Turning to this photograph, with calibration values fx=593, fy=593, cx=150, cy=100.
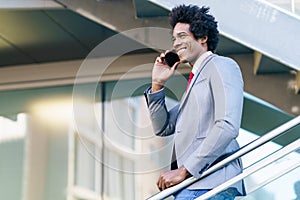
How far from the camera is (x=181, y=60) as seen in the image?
2.03m

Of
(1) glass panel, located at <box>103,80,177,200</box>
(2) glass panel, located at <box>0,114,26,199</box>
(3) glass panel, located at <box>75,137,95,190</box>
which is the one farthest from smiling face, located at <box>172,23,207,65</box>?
(2) glass panel, located at <box>0,114,26,199</box>

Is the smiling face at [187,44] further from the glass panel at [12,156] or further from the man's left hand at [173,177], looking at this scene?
the glass panel at [12,156]

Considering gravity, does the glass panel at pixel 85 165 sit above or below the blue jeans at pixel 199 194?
above

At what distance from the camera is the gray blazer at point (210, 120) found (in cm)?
178

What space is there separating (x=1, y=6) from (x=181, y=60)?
196 cm

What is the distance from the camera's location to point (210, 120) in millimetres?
1863

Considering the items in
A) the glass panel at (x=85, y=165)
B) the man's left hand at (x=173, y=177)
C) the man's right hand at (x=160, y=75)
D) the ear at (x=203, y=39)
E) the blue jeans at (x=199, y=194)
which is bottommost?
the blue jeans at (x=199, y=194)

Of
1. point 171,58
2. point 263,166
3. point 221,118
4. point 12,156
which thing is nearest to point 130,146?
point 12,156

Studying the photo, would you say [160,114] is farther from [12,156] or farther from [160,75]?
Result: [12,156]

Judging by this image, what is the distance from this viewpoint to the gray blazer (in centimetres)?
178

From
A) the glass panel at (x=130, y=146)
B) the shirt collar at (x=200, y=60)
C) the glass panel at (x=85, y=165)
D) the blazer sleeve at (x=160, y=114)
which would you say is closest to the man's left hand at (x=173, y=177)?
the blazer sleeve at (x=160, y=114)

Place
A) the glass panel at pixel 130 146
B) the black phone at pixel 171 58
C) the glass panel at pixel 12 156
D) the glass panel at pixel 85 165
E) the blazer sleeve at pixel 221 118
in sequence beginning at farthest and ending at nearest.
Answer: the glass panel at pixel 12 156 < the glass panel at pixel 85 165 < the glass panel at pixel 130 146 < the black phone at pixel 171 58 < the blazer sleeve at pixel 221 118

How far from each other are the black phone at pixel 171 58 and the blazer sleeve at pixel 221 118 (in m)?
0.25

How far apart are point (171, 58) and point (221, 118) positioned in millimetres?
404
